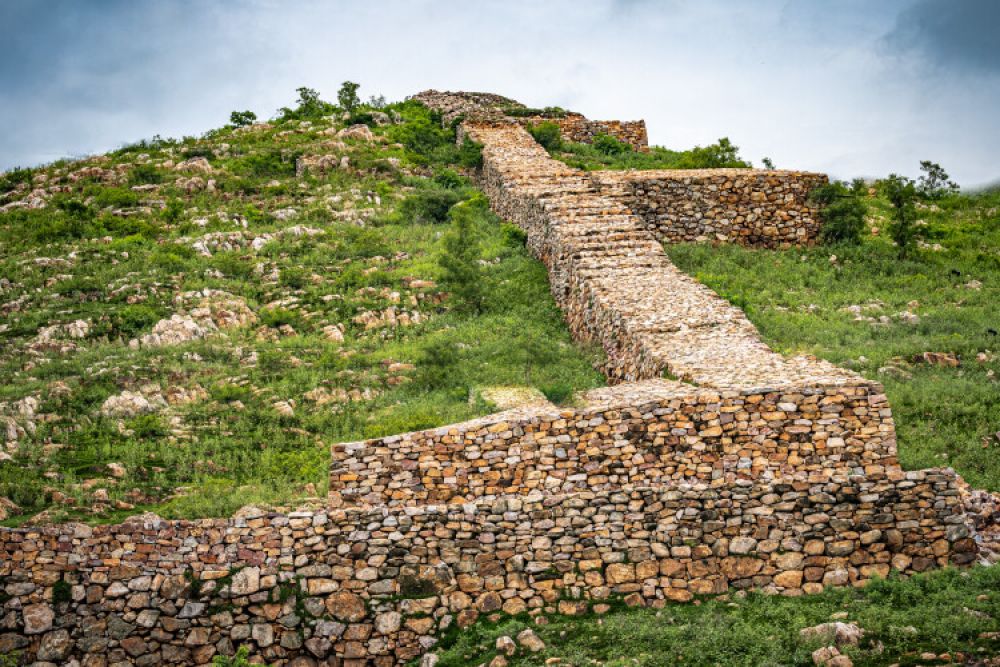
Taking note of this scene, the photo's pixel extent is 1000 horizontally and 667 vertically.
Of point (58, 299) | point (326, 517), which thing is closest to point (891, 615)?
point (326, 517)

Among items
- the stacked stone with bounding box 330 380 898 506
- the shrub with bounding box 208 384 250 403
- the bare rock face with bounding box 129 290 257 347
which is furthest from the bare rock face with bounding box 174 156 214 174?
the stacked stone with bounding box 330 380 898 506

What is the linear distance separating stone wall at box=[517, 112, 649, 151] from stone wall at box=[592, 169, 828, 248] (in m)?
13.2

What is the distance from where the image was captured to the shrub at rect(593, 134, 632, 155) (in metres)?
38.7

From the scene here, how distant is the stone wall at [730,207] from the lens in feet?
89.4

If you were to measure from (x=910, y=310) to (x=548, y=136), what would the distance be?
60.9ft

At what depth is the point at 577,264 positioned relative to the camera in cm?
2241

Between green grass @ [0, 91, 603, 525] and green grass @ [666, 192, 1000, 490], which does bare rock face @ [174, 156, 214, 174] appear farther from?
green grass @ [666, 192, 1000, 490]

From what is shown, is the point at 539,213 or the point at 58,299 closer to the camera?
the point at 58,299

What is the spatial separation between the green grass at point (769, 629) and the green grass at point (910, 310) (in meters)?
4.30

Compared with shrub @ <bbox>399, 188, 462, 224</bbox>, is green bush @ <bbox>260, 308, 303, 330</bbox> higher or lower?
lower

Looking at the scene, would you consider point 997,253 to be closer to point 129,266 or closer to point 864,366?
point 864,366

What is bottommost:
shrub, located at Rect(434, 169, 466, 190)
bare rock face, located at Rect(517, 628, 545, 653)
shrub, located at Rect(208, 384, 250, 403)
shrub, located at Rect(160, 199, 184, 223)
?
bare rock face, located at Rect(517, 628, 545, 653)

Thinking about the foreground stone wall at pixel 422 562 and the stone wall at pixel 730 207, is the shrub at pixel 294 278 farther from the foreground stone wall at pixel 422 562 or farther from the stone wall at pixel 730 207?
the foreground stone wall at pixel 422 562

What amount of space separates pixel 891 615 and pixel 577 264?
13.8 meters
